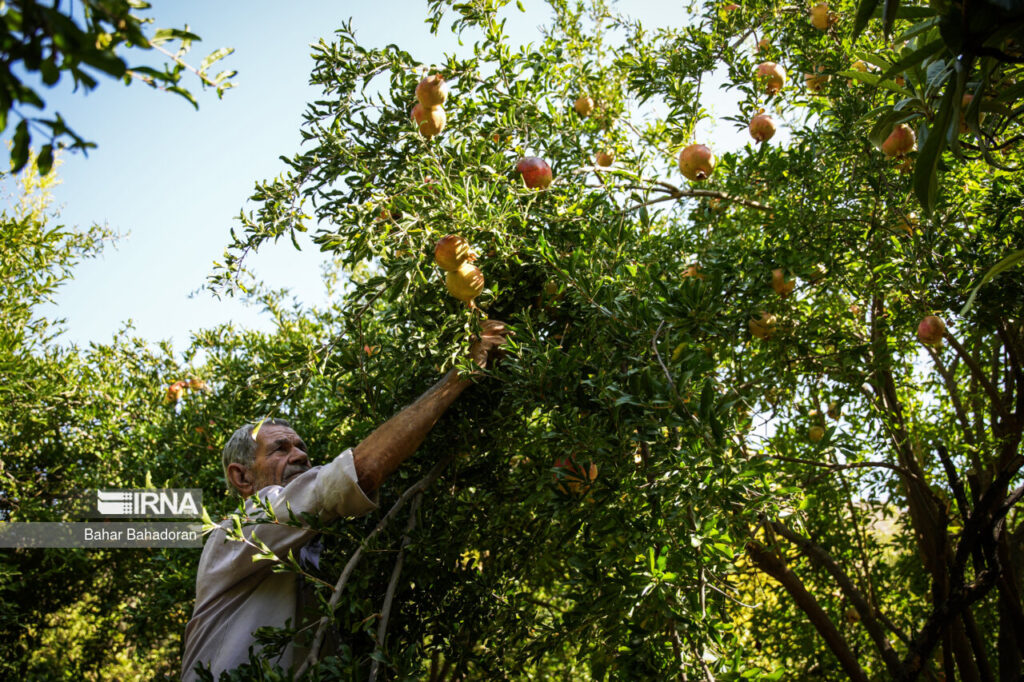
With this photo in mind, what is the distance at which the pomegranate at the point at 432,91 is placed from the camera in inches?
87.0

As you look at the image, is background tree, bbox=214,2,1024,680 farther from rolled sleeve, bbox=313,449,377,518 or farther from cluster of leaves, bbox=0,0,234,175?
cluster of leaves, bbox=0,0,234,175

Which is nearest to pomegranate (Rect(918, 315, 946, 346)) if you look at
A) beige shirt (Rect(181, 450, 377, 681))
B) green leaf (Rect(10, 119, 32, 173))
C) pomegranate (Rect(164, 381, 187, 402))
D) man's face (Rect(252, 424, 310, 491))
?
beige shirt (Rect(181, 450, 377, 681))

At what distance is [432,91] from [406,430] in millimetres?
1071

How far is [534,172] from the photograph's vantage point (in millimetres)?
2232

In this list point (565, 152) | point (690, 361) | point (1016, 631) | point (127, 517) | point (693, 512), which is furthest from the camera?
point (127, 517)

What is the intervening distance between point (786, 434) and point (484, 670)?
1.99 m

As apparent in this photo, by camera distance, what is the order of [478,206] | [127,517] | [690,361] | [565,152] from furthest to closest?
1. [127,517]
2. [565,152]
3. [478,206]
4. [690,361]

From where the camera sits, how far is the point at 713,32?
10.0ft

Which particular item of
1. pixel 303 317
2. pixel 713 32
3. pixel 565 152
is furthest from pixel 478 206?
pixel 303 317

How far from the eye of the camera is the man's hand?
207 centimetres

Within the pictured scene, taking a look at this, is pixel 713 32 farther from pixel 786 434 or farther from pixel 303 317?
pixel 303 317

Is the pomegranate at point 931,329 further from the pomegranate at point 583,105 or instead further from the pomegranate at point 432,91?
the pomegranate at point 432,91

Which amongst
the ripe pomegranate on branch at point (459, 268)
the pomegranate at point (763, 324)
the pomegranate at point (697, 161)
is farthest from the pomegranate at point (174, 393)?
the pomegranate at point (763, 324)

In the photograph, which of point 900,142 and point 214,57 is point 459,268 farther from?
point 900,142
